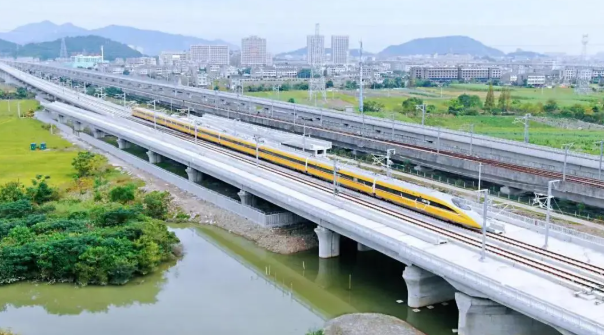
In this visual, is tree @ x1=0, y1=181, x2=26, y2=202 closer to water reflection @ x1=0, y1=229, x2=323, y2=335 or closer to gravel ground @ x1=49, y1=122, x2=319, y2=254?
gravel ground @ x1=49, y1=122, x2=319, y2=254

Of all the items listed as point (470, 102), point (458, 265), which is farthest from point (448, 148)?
point (470, 102)

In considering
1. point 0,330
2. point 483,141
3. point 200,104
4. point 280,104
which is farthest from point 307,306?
point 200,104

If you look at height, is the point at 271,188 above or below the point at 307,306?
above

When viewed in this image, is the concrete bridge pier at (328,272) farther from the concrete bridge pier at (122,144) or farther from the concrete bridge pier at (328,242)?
the concrete bridge pier at (122,144)

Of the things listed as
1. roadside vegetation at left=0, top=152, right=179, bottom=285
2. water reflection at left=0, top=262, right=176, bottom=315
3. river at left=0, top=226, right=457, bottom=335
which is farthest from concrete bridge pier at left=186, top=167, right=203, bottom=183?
water reflection at left=0, top=262, right=176, bottom=315

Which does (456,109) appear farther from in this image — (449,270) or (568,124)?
(449,270)

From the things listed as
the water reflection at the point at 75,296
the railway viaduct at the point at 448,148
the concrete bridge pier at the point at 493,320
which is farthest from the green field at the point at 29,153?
the concrete bridge pier at the point at 493,320

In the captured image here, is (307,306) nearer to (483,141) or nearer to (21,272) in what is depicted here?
(21,272)
